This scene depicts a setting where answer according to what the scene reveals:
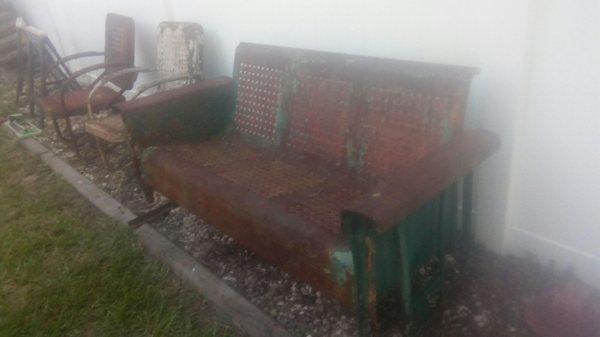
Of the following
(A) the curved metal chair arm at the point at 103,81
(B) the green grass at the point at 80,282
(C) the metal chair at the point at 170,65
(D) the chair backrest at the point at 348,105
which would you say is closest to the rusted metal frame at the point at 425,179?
(D) the chair backrest at the point at 348,105

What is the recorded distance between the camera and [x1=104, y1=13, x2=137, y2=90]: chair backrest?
4.39m

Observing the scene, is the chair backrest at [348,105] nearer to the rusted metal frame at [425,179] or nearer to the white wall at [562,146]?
the rusted metal frame at [425,179]

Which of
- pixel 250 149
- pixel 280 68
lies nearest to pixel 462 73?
pixel 280 68

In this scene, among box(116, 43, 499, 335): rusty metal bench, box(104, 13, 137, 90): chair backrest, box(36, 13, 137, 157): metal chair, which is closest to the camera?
box(116, 43, 499, 335): rusty metal bench

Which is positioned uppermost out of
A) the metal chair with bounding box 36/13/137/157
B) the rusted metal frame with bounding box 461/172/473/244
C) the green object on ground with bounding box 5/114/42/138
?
the metal chair with bounding box 36/13/137/157

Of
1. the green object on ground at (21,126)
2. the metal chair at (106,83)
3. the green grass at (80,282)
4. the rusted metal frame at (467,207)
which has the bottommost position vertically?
the green grass at (80,282)

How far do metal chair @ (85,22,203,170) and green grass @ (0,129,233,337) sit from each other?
1.90 ft

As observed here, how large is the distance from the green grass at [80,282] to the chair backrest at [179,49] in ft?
4.23

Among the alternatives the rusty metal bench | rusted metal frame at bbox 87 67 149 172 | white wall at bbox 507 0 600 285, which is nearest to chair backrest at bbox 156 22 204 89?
rusted metal frame at bbox 87 67 149 172

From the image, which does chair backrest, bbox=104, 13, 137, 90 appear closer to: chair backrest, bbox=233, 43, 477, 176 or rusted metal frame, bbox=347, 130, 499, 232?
chair backrest, bbox=233, 43, 477, 176

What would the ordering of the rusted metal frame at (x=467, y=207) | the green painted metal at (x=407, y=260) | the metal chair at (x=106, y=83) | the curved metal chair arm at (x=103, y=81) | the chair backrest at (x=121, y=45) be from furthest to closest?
the chair backrest at (x=121, y=45) < the metal chair at (x=106, y=83) < the curved metal chair arm at (x=103, y=81) < the rusted metal frame at (x=467, y=207) < the green painted metal at (x=407, y=260)

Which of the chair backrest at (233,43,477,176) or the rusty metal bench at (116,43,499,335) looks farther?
the chair backrest at (233,43,477,176)

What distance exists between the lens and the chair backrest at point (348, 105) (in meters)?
2.06

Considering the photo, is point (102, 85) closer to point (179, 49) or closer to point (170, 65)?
point (170, 65)
